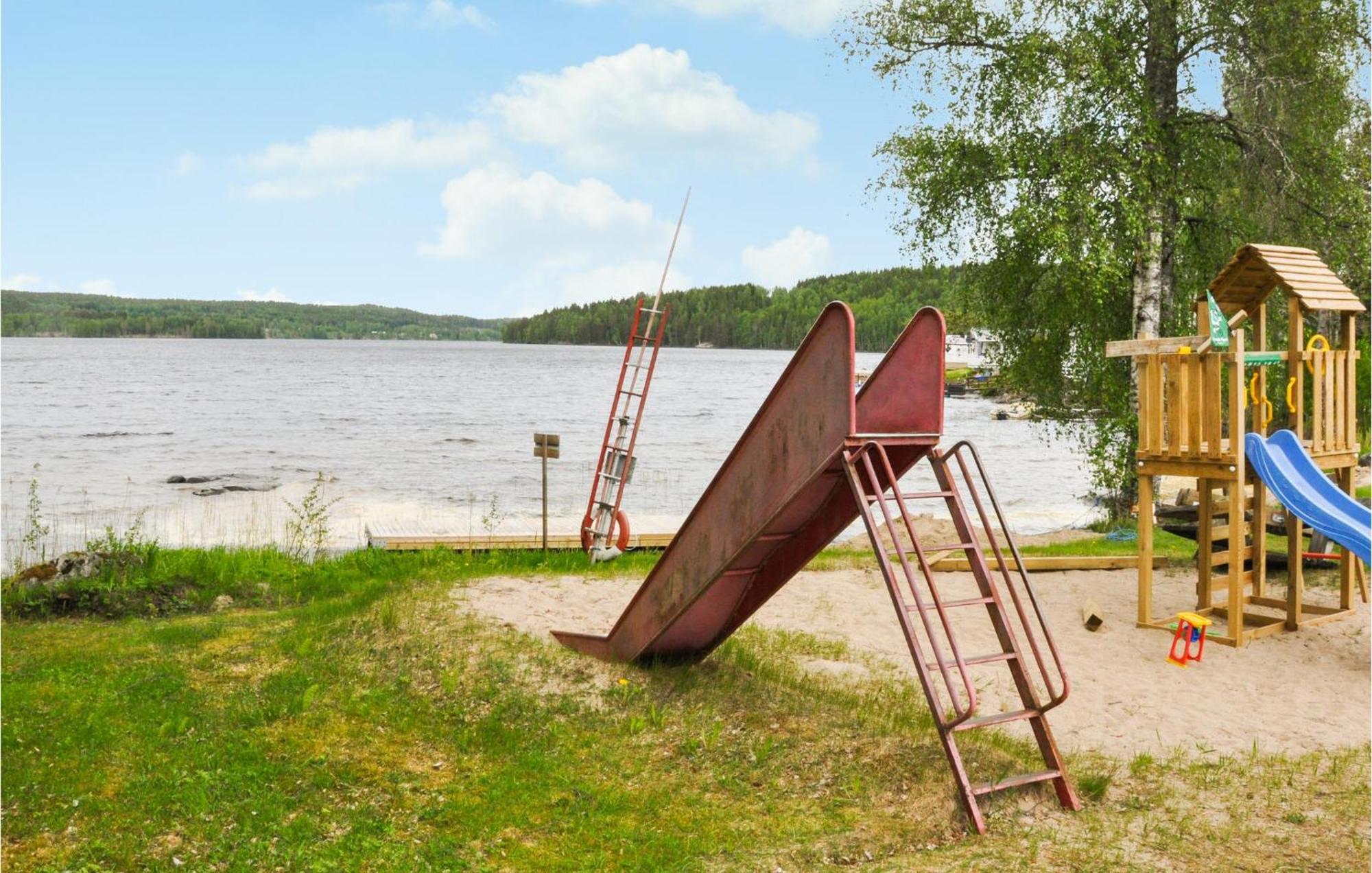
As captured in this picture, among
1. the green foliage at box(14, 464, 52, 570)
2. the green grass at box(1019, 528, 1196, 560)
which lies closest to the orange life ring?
the green grass at box(1019, 528, 1196, 560)

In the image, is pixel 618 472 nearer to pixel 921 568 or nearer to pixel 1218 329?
pixel 1218 329

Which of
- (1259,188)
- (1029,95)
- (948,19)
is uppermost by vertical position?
(948,19)

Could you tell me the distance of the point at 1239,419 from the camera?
29.6ft

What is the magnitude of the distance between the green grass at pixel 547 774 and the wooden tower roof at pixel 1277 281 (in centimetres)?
482

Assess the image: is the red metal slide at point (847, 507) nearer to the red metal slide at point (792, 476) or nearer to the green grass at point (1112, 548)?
the red metal slide at point (792, 476)

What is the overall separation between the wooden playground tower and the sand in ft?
1.27

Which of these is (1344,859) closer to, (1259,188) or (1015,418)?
(1259,188)

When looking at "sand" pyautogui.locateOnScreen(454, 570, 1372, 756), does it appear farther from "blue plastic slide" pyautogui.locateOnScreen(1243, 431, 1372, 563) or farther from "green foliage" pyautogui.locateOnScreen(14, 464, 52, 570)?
"green foliage" pyautogui.locateOnScreen(14, 464, 52, 570)

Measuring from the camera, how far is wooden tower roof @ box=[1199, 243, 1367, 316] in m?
9.82

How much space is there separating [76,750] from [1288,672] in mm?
8378

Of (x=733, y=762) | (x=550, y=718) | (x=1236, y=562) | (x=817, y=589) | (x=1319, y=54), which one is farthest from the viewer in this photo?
(x=1319, y=54)

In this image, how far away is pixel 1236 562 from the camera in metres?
9.20

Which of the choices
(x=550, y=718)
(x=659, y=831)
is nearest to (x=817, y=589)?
(x=550, y=718)

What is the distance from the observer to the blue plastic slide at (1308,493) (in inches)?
335
